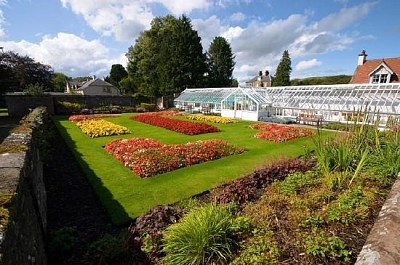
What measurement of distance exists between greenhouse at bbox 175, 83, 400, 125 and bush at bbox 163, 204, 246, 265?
15489mm

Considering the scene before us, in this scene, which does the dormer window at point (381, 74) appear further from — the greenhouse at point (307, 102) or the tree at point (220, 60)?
the tree at point (220, 60)

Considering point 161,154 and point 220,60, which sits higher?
point 220,60

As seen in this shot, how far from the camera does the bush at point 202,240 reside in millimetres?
3410

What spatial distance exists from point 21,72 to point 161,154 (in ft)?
150

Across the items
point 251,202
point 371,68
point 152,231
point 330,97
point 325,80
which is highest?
point 325,80

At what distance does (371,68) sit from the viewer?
98.0ft

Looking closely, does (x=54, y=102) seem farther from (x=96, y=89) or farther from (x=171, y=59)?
(x=96, y=89)

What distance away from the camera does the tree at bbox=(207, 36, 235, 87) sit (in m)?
50.2

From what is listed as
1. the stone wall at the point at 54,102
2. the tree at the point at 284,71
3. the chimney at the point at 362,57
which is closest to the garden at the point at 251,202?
the stone wall at the point at 54,102

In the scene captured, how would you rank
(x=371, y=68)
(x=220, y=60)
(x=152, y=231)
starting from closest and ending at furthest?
1. (x=152, y=231)
2. (x=371, y=68)
3. (x=220, y=60)

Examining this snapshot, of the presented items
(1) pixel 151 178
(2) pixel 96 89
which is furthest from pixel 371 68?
(2) pixel 96 89

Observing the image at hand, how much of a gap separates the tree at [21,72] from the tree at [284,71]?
4361 cm

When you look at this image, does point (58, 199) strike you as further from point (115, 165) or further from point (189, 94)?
point (189, 94)

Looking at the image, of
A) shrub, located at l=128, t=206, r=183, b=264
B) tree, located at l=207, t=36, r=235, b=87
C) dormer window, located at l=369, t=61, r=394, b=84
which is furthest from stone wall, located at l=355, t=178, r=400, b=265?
tree, located at l=207, t=36, r=235, b=87
